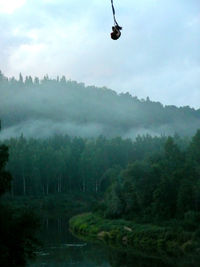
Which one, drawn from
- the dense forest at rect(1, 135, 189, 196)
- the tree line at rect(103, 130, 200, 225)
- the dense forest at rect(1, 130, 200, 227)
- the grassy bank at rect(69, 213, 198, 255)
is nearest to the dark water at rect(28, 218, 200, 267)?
the grassy bank at rect(69, 213, 198, 255)

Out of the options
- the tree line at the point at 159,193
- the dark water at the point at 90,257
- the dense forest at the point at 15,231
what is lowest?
the dark water at the point at 90,257

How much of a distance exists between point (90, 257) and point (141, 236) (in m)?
10.3

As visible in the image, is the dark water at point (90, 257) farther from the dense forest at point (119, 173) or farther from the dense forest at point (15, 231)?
the dense forest at point (15, 231)

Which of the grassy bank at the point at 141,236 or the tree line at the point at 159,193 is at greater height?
the tree line at the point at 159,193

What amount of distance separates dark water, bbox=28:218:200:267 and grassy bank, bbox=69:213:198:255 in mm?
3194

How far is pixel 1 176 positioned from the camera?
79.4 ft

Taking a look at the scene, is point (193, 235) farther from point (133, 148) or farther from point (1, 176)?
point (133, 148)

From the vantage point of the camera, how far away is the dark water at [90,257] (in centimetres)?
4447

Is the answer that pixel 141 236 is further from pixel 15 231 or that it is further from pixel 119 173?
pixel 119 173

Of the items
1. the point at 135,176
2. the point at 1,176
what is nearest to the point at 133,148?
the point at 135,176

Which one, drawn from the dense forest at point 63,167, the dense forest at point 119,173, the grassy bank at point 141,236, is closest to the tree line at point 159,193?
the dense forest at point 119,173

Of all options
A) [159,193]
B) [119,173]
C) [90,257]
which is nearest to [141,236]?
[159,193]

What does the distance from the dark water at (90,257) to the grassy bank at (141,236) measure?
3.19m

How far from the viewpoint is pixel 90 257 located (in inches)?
1898
